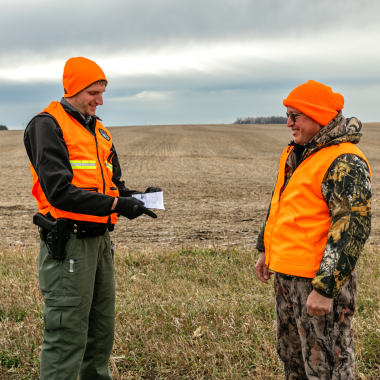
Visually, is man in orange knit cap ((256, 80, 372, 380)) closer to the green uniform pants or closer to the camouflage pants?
the camouflage pants

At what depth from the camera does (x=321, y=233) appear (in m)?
2.48

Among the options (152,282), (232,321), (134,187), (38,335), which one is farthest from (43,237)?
(134,187)

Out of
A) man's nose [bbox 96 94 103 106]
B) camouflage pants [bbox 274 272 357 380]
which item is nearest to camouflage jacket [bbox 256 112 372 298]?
camouflage pants [bbox 274 272 357 380]

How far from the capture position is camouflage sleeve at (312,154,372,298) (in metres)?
2.30

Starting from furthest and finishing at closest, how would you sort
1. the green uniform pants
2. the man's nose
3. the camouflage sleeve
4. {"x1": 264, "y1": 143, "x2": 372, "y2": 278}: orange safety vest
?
the man's nose < the green uniform pants < {"x1": 264, "y1": 143, "x2": 372, "y2": 278}: orange safety vest < the camouflage sleeve

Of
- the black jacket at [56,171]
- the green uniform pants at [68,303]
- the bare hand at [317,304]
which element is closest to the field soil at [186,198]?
the green uniform pants at [68,303]

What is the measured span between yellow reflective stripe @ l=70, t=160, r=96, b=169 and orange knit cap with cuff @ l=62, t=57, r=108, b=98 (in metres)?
0.53

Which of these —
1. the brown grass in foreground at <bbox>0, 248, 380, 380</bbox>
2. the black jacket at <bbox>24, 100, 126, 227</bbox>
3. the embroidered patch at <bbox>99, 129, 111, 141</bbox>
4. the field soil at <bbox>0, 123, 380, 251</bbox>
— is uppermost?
the embroidered patch at <bbox>99, 129, 111, 141</bbox>

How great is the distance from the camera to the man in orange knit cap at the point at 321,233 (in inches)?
91.3

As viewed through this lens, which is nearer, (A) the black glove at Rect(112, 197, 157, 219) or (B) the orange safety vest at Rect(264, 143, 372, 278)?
(B) the orange safety vest at Rect(264, 143, 372, 278)

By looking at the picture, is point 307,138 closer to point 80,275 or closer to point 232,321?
point 80,275

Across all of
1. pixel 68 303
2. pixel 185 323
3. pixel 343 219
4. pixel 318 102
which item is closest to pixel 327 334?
pixel 343 219

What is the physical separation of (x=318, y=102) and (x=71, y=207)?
1.81 m

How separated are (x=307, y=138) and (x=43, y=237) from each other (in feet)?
6.66
